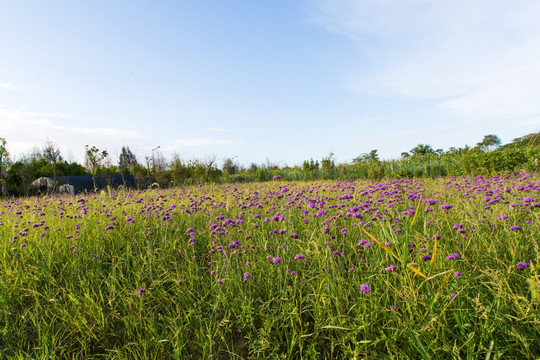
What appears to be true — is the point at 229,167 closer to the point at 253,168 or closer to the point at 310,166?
the point at 253,168

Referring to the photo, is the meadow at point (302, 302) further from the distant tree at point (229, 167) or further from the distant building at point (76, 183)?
the distant tree at point (229, 167)

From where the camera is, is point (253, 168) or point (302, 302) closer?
point (302, 302)

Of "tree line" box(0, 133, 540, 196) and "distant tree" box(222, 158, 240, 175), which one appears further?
"distant tree" box(222, 158, 240, 175)

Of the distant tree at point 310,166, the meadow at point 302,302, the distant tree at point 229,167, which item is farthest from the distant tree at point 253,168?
the meadow at point 302,302

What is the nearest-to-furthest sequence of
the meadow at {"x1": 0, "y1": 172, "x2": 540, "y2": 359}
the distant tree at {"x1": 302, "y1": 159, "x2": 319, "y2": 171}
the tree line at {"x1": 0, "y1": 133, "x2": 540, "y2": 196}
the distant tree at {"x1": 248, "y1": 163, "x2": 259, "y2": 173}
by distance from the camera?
1. the meadow at {"x1": 0, "y1": 172, "x2": 540, "y2": 359}
2. the tree line at {"x1": 0, "y1": 133, "x2": 540, "y2": 196}
3. the distant tree at {"x1": 302, "y1": 159, "x2": 319, "y2": 171}
4. the distant tree at {"x1": 248, "y1": 163, "x2": 259, "y2": 173}

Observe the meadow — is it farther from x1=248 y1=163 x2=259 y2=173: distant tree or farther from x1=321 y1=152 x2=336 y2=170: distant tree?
x1=248 y1=163 x2=259 y2=173: distant tree

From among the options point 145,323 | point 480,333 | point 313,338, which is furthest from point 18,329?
point 480,333

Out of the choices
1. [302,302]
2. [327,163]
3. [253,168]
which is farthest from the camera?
[253,168]

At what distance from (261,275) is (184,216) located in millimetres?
2231

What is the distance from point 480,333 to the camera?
1.51 m

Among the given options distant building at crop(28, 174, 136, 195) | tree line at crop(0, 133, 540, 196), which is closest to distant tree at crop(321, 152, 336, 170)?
tree line at crop(0, 133, 540, 196)

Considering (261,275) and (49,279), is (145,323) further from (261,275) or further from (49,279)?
(49,279)

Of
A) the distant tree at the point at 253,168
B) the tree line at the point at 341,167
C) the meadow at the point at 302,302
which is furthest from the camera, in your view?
the distant tree at the point at 253,168

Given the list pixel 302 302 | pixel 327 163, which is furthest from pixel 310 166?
pixel 302 302
